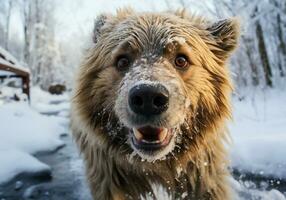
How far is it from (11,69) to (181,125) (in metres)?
10.3

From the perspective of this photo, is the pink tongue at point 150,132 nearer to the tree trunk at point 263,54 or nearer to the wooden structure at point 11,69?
the wooden structure at point 11,69

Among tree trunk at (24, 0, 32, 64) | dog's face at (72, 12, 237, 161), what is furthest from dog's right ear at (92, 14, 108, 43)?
tree trunk at (24, 0, 32, 64)

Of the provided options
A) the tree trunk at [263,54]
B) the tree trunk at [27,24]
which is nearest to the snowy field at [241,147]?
the tree trunk at [263,54]

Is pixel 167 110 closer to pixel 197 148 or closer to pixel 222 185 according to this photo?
pixel 197 148

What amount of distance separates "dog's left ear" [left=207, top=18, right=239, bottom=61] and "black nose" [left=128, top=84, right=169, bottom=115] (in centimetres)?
124

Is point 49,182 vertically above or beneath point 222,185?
beneath

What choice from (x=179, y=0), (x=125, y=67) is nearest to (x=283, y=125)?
(x=125, y=67)

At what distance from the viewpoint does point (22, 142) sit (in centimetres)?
739

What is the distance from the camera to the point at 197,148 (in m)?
3.66

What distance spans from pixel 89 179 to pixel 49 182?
5.23 feet

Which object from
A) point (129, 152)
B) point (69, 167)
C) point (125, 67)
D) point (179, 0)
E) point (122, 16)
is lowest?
point (69, 167)

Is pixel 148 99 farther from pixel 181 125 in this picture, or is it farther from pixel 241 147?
pixel 241 147

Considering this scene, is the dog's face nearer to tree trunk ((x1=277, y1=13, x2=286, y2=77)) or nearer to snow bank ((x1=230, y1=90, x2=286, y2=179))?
snow bank ((x1=230, y1=90, x2=286, y2=179))

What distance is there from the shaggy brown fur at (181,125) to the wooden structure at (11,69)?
8.76 metres
